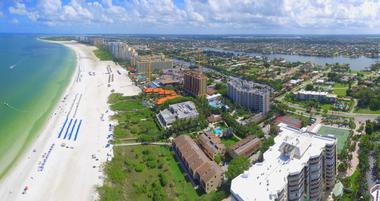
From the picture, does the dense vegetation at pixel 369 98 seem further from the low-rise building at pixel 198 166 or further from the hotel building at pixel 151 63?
the hotel building at pixel 151 63

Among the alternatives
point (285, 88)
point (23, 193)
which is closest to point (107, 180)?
point (23, 193)

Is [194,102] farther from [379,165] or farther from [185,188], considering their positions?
[379,165]

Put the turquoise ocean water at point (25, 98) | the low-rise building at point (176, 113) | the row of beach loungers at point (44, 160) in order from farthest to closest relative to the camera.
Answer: the low-rise building at point (176, 113) → the turquoise ocean water at point (25, 98) → the row of beach loungers at point (44, 160)

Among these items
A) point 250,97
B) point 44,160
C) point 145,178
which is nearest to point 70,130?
point 44,160

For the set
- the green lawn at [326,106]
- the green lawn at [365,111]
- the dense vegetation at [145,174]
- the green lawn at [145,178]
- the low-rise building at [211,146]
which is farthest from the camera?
the green lawn at [326,106]

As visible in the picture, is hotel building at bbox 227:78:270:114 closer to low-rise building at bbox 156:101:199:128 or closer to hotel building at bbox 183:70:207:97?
hotel building at bbox 183:70:207:97

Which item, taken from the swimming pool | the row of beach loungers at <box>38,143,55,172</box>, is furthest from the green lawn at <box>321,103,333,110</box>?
the row of beach loungers at <box>38,143,55,172</box>

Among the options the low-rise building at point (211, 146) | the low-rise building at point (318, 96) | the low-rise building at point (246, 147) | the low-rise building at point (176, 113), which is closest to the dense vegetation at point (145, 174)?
the low-rise building at point (176, 113)
